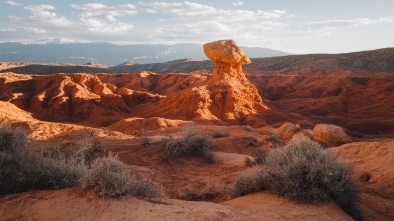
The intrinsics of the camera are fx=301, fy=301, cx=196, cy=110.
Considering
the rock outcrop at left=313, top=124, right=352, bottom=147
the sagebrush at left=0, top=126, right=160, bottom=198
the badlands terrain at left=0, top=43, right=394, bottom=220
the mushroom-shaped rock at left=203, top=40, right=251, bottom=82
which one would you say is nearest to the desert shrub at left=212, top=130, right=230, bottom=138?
the badlands terrain at left=0, top=43, right=394, bottom=220

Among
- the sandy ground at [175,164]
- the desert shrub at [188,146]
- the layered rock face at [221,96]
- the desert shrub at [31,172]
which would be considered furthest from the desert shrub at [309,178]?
the layered rock face at [221,96]

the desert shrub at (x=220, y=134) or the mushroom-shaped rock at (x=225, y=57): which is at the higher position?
the mushroom-shaped rock at (x=225, y=57)

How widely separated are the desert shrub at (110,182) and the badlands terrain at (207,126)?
0.38 ft

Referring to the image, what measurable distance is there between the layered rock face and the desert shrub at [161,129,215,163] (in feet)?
28.3

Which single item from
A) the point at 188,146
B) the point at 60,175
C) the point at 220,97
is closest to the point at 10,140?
the point at 60,175

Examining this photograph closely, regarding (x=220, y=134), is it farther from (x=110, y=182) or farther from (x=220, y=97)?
(x=110, y=182)

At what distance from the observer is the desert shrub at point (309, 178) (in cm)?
473

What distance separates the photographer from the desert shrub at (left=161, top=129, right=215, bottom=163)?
9049mm

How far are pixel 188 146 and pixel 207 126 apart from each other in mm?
5976

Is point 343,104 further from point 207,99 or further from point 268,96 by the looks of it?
point 207,99

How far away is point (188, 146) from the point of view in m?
9.42

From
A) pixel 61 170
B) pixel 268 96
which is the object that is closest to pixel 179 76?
pixel 268 96

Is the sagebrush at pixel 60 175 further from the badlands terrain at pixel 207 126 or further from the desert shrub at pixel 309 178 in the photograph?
the desert shrub at pixel 309 178

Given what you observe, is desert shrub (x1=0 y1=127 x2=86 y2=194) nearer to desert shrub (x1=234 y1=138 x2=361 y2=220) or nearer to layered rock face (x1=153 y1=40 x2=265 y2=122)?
desert shrub (x1=234 y1=138 x2=361 y2=220)
